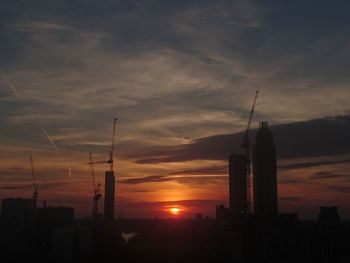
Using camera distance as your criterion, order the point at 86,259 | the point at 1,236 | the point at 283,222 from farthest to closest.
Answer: the point at 283,222 → the point at 1,236 → the point at 86,259

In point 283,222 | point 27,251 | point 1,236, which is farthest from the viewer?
point 283,222

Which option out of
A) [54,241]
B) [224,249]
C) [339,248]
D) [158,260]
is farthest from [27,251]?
[339,248]

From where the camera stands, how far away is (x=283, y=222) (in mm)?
199375

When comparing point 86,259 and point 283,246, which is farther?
point 283,246

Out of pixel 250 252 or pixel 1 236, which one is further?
pixel 1 236

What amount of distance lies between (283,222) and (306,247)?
3016 cm

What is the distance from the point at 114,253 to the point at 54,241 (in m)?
25.3

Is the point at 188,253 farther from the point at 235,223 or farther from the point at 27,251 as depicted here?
the point at 27,251

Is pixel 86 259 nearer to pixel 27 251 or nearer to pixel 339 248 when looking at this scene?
pixel 27 251

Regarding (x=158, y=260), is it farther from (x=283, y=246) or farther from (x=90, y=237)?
(x=283, y=246)

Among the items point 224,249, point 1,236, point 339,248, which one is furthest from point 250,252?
point 1,236

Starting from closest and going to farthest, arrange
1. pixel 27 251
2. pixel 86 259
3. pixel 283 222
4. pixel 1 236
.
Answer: pixel 86 259 → pixel 27 251 → pixel 1 236 → pixel 283 222

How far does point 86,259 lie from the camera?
514 ft

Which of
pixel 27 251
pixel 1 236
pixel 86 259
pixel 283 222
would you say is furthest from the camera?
pixel 283 222
